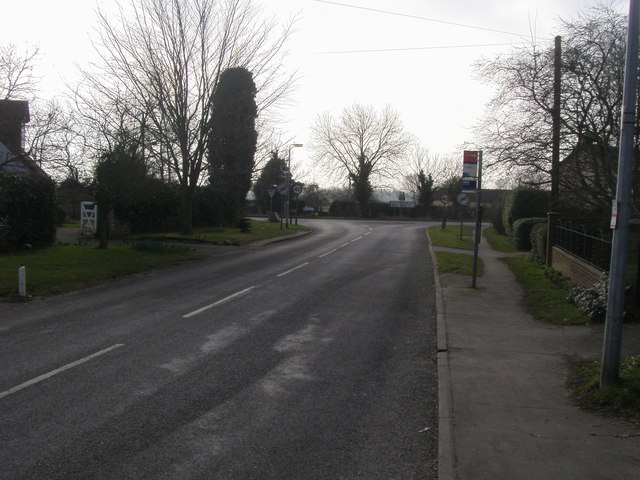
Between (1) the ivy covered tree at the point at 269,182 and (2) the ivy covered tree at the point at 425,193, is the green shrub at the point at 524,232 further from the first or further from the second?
(2) the ivy covered tree at the point at 425,193

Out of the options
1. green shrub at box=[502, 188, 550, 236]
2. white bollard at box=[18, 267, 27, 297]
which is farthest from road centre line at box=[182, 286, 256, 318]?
green shrub at box=[502, 188, 550, 236]

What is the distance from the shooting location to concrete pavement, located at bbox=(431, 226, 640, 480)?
430 centimetres

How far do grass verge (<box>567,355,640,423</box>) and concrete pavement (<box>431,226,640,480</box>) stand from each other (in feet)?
0.45

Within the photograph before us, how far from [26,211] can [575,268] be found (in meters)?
16.5

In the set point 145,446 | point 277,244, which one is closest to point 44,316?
point 145,446

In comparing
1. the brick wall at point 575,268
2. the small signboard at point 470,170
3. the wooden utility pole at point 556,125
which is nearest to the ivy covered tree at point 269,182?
the brick wall at point 575,268

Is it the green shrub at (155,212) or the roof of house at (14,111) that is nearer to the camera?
the roof of house at (14,111)

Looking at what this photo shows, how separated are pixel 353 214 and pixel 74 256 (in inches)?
2241

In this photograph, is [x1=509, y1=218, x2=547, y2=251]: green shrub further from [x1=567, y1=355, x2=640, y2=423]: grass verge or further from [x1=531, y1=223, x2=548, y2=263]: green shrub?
[x1=567, y1=355, x2=640, y2=423]: grass verge

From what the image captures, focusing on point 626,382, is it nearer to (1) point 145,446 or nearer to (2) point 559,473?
(2) point 559,473

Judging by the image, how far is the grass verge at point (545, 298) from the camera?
384 inches

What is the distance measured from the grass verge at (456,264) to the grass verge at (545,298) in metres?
1.30

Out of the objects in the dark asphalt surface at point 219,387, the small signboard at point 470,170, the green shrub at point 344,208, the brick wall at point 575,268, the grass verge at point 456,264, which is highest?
the small signboard at point 470,170

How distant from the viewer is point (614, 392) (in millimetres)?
5566
